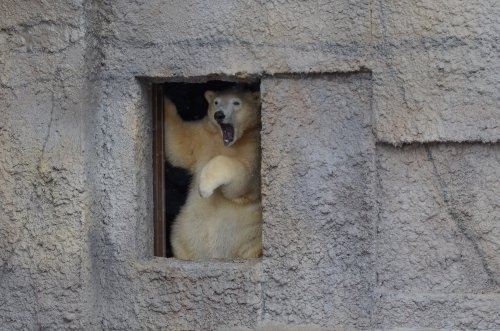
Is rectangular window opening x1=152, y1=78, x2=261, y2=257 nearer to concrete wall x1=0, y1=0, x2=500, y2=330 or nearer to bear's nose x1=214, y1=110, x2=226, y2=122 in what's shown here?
bear's nose x1=214, y1=110, x2=226, y2=122

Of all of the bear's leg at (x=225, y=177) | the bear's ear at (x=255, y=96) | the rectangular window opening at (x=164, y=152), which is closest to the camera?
the bear's leg at (x=225, y=177)

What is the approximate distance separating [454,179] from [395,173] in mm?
231

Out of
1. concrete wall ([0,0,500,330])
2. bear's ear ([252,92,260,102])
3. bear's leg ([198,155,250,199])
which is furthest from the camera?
bear's ear ([252,92,260,102])

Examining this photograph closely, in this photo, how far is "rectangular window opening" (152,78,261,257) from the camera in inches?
160

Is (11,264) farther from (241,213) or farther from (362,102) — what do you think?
(362,102)

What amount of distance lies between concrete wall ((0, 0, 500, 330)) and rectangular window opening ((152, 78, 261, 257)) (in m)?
0.29

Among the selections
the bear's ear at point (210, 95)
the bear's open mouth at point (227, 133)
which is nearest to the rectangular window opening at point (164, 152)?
the bear's ear at point (210, 95)

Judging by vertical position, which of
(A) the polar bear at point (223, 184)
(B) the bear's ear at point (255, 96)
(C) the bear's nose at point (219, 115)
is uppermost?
(B) the bear's ear at point (255, 96)

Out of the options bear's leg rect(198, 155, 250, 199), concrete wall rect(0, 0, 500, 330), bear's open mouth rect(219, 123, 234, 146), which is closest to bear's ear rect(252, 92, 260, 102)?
bear's open mouth rect(219, 123, 234, 146)

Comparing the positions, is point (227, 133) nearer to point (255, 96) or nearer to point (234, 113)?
point (234, 113)

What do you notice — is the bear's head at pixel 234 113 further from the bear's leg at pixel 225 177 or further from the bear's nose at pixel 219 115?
the bear's leg at pixel 225 177

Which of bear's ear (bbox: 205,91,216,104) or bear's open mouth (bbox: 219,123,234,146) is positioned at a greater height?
bear's ear (bbox: 205,91,216,104)

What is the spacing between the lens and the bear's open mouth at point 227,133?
4125 mm

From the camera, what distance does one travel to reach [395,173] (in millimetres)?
3547
